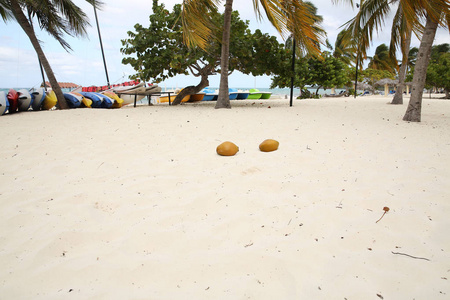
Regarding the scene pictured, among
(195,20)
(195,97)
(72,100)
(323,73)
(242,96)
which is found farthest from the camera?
(323,73)

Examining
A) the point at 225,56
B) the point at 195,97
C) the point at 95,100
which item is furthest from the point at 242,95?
the point at 95,100

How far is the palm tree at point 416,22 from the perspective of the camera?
361cm

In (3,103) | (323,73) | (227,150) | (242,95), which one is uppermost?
(323,73)

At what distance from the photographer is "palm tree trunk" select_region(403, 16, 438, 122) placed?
472cm

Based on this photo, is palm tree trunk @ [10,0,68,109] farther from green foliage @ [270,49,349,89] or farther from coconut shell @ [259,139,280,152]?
green foliage @ [270,49,349,89]

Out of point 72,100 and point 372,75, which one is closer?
point 72,100

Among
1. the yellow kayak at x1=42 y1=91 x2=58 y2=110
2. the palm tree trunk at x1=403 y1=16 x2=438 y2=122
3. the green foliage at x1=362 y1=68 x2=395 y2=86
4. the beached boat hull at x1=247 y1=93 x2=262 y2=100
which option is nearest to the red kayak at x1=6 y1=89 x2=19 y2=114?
the yellow kayak at x1=42 y1=91 x2=58 y2=110

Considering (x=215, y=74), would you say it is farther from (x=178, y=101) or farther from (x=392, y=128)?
(x=392, y=128)

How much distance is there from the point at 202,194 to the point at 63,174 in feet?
4.95

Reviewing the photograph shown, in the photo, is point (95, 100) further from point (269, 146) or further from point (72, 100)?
point (269, 146)

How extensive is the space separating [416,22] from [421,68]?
5.32 feet

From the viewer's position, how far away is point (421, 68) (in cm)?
488

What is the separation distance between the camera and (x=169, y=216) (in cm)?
177

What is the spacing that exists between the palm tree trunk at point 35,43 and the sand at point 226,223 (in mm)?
5981
